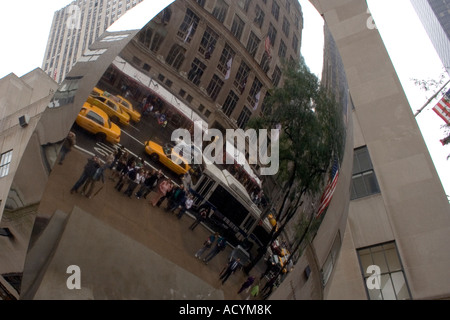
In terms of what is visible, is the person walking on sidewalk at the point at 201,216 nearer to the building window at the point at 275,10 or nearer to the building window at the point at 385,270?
the building window at the point at 275,10

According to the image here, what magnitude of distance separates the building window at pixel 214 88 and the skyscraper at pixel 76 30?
4182 inches

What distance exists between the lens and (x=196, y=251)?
2.39m

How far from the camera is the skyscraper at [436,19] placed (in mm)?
95256

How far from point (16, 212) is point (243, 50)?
5.00ft

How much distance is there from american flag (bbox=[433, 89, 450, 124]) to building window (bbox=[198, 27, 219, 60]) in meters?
13.7

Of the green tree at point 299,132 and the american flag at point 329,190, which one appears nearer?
the green tree at point 299,132

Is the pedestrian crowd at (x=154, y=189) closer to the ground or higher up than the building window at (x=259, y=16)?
closer to the ground

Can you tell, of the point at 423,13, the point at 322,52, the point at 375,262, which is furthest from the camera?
the point at 423,13

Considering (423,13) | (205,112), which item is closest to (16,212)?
(205,112)

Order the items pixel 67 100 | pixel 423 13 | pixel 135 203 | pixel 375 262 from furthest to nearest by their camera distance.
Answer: pixel 423 13 → pixel 375 262 → pixel 67 100 → pixel 135 203

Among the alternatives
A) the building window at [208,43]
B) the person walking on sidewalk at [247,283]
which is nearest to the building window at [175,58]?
the building window at [208,43]

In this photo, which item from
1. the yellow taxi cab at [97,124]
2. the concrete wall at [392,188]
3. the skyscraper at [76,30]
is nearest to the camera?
the yellow taxi cab at [97,124]

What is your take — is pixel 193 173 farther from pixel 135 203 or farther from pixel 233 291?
pixel 233 291

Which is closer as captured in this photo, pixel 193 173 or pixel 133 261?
pixel 133 261
